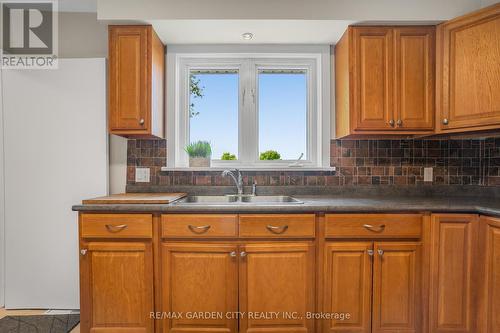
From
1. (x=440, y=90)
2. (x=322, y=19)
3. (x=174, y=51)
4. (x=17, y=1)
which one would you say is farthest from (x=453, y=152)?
(x=17, y=1)

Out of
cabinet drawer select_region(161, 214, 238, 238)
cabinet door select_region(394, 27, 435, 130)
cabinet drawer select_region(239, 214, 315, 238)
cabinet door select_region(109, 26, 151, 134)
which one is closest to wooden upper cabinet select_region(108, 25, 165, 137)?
cabinet door select_region(109, 26, 151, 134)

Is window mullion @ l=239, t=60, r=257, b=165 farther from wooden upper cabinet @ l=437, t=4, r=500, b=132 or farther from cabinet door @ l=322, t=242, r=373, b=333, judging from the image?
wooden upper cabinet @ l=437, t=4, r=500, b=132

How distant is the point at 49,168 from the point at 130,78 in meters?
1.01

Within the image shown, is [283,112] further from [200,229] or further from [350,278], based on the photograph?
[350,278]

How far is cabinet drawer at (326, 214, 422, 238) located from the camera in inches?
63.4

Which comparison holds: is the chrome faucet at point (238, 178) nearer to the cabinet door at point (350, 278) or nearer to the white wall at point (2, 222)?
the cabinet door at point (350, 278)

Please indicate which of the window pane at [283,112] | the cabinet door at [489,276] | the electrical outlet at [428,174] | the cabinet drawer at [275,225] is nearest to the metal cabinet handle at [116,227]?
the cabinet drawer at [275,225]

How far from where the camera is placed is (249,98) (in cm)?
232

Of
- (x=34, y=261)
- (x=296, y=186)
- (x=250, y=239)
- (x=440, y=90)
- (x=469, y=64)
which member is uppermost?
(x=469, y=64)

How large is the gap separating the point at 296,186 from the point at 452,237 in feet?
3.44

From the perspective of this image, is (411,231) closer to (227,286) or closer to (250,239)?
(250,239)

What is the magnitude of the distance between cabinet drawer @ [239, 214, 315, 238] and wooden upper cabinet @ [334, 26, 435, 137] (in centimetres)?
81

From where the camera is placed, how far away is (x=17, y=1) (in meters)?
2.18

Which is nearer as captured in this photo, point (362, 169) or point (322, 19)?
point (322, 19)
